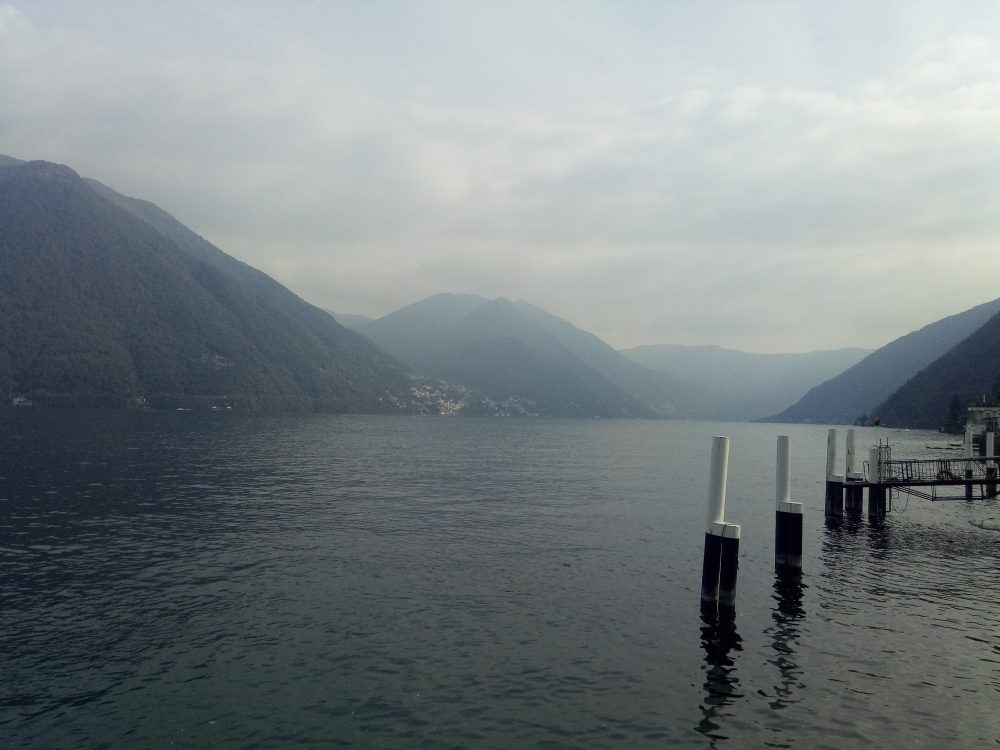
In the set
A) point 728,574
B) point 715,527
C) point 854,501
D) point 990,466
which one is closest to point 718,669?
point 728,574

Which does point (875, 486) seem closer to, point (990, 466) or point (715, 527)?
point (990, 466)

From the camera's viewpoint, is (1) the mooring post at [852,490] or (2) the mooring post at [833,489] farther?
(1) the mooring post at [852,490]

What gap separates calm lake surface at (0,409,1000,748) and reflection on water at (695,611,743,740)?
0.10 meters

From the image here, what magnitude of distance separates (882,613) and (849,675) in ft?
25.4

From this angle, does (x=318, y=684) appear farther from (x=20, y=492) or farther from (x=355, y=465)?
(x=355, y=465)

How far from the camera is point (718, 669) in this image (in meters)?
20.4

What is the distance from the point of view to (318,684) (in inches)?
728

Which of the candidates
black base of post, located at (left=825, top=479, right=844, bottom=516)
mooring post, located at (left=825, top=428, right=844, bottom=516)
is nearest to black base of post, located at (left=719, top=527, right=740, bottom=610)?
mooring post, located at (left=825, top=428, right=844, bottom=516)

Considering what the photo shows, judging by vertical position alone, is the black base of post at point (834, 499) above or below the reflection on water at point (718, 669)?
above

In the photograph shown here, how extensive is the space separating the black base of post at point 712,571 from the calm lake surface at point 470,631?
79cm

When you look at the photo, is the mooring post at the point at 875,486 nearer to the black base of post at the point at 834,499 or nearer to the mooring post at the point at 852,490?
the mooring post at the point at 852,490

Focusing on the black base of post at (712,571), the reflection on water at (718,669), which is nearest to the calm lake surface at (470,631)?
the reflection on water at (718,669)

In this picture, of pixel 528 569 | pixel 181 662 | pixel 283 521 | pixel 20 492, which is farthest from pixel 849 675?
pixel 20 492

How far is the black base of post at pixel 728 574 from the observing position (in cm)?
2539
